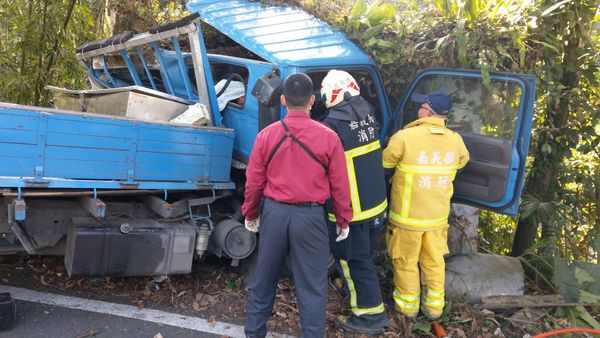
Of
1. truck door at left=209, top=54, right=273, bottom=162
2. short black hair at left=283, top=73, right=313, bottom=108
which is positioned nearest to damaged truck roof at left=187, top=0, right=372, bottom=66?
truck door at left=209, top=54, right=273, bottom=162

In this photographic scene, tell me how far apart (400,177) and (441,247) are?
640mm

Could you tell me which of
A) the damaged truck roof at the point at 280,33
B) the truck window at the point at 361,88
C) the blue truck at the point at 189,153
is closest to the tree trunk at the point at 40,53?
the blue truck at the point at 189,153

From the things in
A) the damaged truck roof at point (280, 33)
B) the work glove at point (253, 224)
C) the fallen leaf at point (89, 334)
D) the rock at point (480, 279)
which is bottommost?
the fallen leaf at point (89, 334)

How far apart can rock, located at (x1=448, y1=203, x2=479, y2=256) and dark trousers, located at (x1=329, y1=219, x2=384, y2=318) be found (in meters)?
1.29

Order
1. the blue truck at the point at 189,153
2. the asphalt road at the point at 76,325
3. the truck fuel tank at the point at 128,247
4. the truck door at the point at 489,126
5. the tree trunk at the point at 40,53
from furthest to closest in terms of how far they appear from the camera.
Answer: the tree trunk at the point at 40,53
the truck door at the point at 489,126
the truck fuel tank at the point at 128,247
the asphalt road at the point at 76,325
the blue truck at the point at 189,153

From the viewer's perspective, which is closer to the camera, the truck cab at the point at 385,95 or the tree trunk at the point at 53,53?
the truck cab at the point at 385,95

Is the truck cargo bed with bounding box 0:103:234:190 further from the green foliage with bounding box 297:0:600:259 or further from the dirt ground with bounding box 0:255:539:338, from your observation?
the green foliage with bounding box 297:0:600:259

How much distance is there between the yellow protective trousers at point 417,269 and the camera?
3848mm

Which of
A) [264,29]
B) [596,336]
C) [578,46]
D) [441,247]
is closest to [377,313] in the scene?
[441,247]

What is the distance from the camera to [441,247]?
389 centimetres

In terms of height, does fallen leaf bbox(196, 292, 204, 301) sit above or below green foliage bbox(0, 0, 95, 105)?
below

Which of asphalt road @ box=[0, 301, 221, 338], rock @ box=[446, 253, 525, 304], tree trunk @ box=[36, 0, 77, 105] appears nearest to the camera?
asphalt road @ box=[0, 301, 221, 338]

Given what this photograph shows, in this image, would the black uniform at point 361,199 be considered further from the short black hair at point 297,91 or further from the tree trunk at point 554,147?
the tree trunk at point 554,147

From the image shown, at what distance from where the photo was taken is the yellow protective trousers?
3.85 meters
